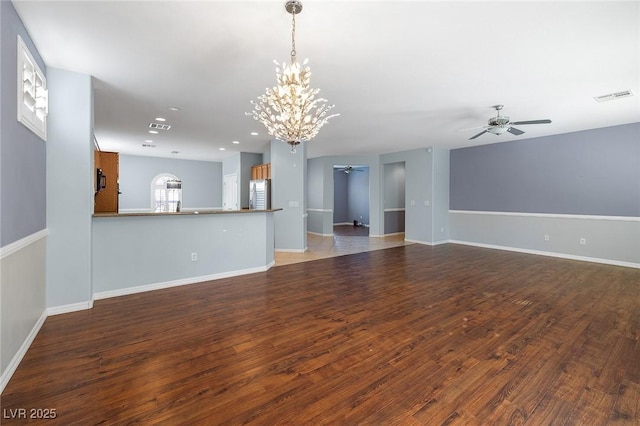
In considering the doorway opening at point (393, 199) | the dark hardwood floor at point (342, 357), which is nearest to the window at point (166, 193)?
the dark hardwood floor at point (342, 357)

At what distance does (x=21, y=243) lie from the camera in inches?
85.7

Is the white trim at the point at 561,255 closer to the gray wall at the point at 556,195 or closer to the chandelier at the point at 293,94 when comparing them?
the gray wall at the point at 556,195

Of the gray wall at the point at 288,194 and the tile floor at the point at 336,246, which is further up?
the gray wall at the point at 288,194

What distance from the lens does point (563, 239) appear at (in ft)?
19.8

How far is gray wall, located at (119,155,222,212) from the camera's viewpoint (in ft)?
29.0

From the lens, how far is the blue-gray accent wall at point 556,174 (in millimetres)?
5207

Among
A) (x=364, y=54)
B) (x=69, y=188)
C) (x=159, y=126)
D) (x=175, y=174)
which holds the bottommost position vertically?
(x=69, y=188)

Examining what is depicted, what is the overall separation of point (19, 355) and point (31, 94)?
2119mm

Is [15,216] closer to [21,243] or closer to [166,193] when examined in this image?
[21,243]

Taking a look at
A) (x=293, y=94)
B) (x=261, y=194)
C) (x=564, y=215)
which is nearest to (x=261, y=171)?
(x=261, y=194)

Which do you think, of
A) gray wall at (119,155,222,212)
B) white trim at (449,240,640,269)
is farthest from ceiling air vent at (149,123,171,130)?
white trim at (449,240,640,269)

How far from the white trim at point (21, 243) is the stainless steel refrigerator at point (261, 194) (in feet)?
14.3

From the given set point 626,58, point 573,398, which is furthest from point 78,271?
point 626,58

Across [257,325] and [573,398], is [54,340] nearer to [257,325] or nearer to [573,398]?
[257,325]
